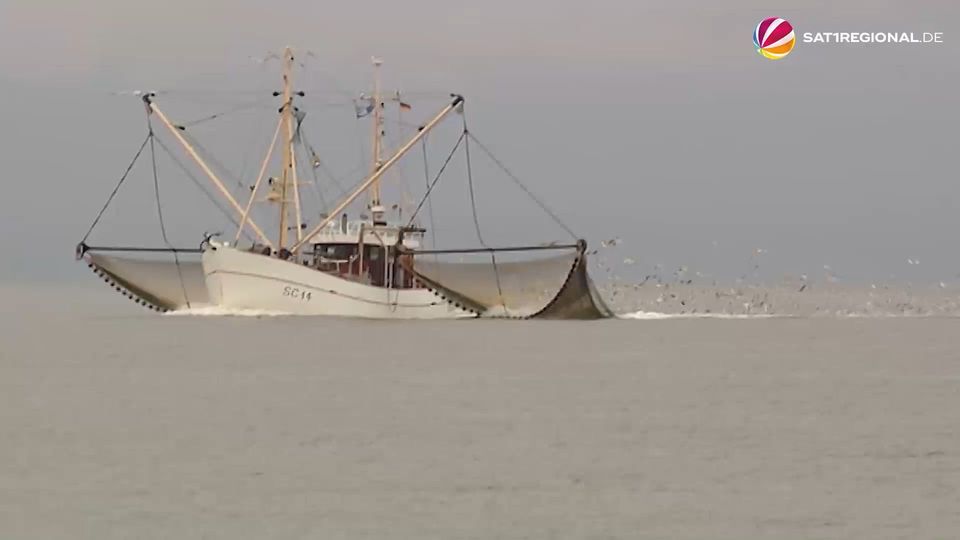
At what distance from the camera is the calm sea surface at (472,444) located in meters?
25.3

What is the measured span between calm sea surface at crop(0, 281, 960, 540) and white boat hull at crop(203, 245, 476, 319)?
50.6 feet

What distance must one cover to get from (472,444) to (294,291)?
178 ft

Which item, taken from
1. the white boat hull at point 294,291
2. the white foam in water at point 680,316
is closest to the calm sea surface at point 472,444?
the white boat hull at point 294,291

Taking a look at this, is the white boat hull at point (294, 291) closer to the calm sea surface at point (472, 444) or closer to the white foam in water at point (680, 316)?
the calm sea surface at point (472, 444)

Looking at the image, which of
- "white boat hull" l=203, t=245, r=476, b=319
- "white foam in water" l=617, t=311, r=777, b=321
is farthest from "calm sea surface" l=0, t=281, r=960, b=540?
"white foam in water" l=617, t=311, r=777, b=321

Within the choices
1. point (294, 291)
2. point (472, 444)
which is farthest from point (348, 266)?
point (472, 444)

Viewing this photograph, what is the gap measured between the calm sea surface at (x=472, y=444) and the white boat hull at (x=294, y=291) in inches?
608

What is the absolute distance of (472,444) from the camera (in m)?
35.2

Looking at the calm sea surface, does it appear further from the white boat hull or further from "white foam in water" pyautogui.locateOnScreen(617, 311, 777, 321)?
"white foam in water" pyautogui.locateOnScreen(617, 311, 777, 321)

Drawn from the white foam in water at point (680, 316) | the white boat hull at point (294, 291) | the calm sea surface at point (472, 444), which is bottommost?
the calm sea surface at point (472, 444)

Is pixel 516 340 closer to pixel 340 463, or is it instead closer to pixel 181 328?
pixel 181 328

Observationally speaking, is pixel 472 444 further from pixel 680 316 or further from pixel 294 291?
pixel 680 316

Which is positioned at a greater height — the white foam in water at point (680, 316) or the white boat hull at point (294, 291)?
the white foam in water at point (680, 316)

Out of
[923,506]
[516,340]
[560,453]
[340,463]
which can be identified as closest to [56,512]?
[340,463]
